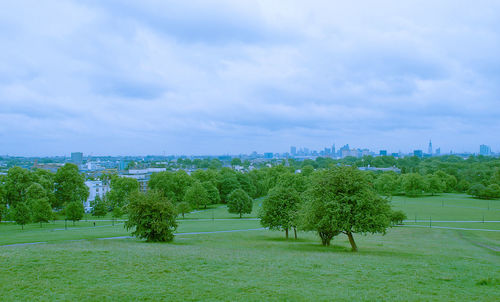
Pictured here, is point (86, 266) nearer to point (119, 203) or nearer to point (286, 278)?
point (286, 278)

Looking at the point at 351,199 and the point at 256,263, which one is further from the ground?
the point at 351,199

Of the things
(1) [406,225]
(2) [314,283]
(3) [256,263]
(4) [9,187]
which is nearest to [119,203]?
(4) [9,187]

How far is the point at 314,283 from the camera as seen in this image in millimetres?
13797

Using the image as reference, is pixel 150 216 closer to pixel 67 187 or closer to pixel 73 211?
pixel 73 211

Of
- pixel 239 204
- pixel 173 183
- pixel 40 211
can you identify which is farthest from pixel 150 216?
pixel 173 183

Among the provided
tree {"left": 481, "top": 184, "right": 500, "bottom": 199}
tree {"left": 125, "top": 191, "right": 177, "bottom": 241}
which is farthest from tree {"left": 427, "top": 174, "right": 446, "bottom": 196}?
tree {"left": 125, "top": 191, "right": 177, "bottom": 241}

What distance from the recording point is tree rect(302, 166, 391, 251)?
23625 millimetres

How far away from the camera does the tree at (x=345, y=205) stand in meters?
23.6

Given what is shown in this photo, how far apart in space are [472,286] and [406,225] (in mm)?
39866

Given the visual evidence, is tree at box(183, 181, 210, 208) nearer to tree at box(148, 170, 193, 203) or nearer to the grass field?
tree at box(148, 170, 193, 203)

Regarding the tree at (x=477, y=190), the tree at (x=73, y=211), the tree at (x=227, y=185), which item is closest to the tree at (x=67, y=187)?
the tree at (x=73, y=211)

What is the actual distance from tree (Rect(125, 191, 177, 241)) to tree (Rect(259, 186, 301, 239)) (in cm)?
951

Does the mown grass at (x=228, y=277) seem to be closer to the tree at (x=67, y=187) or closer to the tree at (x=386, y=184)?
the tree at (x=67, y=187)

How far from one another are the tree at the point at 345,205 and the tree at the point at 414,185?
91725 mm
